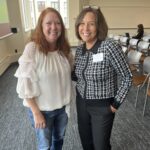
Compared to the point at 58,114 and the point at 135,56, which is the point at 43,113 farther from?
the point at 135,56

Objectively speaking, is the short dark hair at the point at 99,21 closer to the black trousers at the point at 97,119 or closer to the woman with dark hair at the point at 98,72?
the woman with dark hair at the point at 98,72

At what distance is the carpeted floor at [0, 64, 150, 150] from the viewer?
222 centimetres

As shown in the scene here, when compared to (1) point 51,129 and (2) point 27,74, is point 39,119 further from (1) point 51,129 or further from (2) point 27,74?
(2) point 27,74

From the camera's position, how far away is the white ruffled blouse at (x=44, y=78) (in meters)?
1.21

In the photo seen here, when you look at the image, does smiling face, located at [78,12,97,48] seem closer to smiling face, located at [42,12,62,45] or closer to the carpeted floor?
smiling face, located at [42,12,62,45]

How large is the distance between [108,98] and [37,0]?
838 cm

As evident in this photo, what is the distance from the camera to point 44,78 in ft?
4.14

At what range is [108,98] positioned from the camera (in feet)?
4.52

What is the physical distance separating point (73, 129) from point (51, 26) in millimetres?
1703

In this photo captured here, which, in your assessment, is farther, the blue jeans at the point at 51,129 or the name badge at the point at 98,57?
the blue jeans at the point at 51,129

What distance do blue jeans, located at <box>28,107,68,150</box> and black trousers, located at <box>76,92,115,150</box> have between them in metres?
0.16

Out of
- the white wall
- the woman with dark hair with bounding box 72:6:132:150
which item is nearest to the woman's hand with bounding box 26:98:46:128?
the woman with dark hair with bounding box 72:6:132:150

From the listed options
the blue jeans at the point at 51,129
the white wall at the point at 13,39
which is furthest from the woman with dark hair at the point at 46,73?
the white wall at the point at 13,39

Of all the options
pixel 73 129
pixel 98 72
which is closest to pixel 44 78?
pixel 98 72
